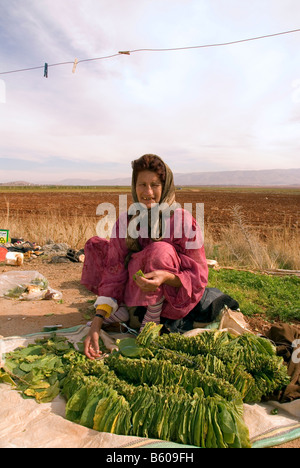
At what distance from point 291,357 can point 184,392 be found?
90cm

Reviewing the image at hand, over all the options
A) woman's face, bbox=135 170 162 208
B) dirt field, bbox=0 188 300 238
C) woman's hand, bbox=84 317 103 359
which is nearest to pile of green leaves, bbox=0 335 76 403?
woman's hand, bbox=84 317 103 359

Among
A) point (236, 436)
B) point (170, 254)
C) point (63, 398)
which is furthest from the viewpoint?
point (170, 254)

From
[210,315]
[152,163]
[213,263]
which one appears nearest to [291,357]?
[210,315]

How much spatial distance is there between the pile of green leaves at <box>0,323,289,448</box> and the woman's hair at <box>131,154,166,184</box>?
45.8 inches

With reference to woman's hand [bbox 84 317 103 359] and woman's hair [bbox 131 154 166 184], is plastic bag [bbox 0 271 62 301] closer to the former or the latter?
woman's hand [bbox 84 317 103 359]

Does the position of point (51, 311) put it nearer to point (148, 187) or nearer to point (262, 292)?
point (148, 187)

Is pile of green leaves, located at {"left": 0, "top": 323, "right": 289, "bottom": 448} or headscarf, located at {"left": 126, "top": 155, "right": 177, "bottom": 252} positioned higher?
headscarf, located at {"left": 126, "top": 155, "right": 177, "bottom": 252}

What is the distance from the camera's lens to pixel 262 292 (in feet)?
14.4

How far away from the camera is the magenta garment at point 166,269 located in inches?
102

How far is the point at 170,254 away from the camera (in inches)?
103

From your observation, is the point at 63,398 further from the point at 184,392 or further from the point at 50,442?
the point at 184,392

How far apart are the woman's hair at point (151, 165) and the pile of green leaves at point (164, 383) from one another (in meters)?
1.16

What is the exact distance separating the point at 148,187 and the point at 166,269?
658mm

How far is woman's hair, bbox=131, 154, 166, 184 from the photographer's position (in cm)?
267
